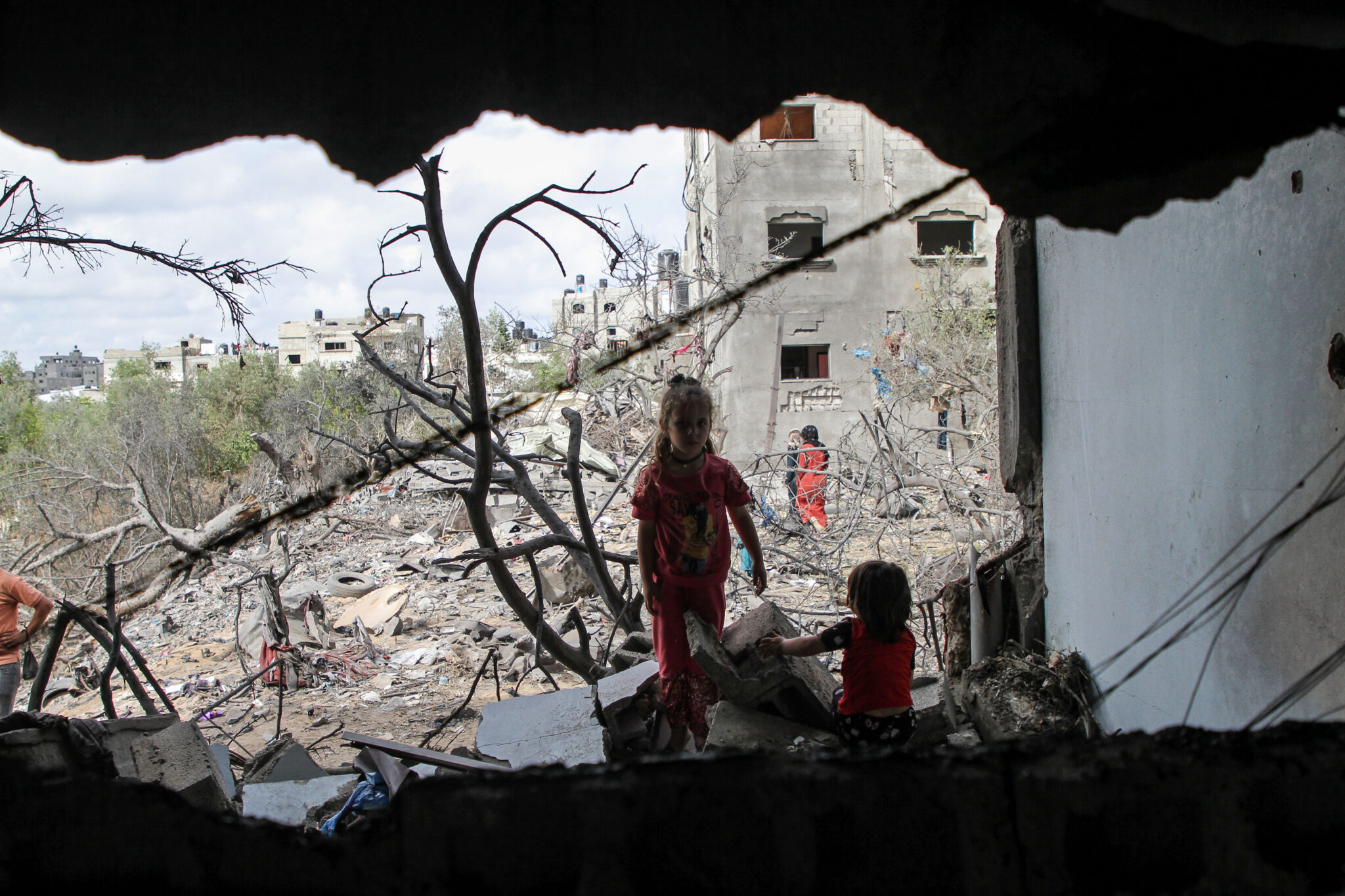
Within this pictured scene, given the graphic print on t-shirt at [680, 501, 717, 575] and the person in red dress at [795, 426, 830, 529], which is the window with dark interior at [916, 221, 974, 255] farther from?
the graphic print on t-shirt at [680, 501, 717, 575]

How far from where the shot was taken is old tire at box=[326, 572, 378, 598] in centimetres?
917

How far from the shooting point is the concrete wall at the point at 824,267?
1527cm

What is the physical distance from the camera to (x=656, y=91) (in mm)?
1431

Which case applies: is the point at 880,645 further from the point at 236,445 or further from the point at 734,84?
the point at 236,445

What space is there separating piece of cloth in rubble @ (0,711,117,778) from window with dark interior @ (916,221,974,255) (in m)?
20.5

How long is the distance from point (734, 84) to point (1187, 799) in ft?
4.20

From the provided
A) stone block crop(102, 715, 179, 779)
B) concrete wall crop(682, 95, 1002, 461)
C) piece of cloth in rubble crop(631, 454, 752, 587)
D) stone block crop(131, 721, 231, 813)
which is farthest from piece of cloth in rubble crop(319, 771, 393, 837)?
concrete wall crop(682, 95, 1002, 461)

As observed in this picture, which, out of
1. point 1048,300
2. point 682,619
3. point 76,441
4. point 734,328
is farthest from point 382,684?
point 76,441

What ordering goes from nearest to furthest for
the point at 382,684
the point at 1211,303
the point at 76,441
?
the point at 1211,303 < the point at 382,684 < the point at 76,441

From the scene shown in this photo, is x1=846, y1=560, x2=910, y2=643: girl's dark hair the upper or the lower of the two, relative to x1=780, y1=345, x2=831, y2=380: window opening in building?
lower

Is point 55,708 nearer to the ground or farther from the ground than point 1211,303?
nearer to the ground

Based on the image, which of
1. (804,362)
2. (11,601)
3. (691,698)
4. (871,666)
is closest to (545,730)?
(691,698)

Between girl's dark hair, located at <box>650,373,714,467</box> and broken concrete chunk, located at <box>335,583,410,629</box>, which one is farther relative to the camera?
broken concrete chunk, located at <box>335,583,410,629</box>

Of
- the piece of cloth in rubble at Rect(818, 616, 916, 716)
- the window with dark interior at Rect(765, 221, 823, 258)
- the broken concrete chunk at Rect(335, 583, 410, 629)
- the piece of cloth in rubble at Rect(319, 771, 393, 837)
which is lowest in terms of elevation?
the broken concrete chunk at Rect(335, 583, 410, 629)
